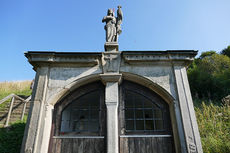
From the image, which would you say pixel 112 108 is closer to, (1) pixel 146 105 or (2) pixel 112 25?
(1) pixel 146 105

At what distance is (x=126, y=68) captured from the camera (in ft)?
12.0

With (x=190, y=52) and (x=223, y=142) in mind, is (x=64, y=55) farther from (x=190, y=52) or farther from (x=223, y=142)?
(x=223, y=142)

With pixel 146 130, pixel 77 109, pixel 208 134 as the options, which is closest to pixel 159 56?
pixel 146 130

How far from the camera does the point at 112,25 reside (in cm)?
426

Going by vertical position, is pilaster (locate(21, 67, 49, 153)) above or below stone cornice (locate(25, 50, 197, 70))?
below

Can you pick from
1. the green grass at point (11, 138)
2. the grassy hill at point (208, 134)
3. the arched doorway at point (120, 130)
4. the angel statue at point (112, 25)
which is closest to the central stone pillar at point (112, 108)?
the arched doorway at point (120, 130)

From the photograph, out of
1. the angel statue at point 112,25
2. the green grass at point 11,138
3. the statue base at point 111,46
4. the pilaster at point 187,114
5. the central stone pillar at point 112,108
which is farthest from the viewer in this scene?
the green grass at point 11,138

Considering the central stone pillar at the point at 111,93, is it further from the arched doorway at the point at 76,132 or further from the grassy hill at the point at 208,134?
the grassy hill at the point at 208,134

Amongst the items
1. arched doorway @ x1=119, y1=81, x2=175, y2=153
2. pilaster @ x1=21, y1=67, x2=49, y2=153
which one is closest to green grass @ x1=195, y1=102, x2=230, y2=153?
arched doorway @ x1=119, y1=81, x2=175, y2=153

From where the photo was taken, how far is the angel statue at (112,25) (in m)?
4.11

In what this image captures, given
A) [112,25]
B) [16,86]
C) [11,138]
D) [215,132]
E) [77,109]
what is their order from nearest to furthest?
[77,109] → [112,25] → [215,132] → [11,138] → [16,86]

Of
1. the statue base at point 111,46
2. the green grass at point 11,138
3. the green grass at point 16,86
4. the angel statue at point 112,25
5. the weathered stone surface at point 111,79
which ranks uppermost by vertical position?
the green grass at point 16,86

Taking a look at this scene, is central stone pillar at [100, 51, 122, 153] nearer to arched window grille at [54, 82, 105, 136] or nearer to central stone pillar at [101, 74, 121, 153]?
central stone pillar at [101, 74, 121, 153]

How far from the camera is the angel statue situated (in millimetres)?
4113
